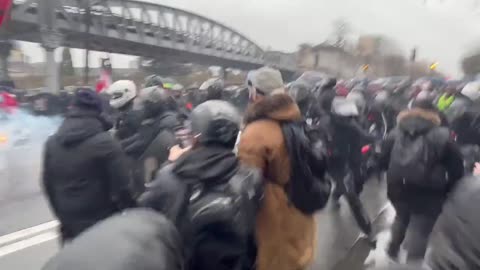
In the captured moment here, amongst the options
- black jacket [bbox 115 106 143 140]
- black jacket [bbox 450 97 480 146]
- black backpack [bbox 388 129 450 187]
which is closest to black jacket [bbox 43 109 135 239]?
black jacket [bbox 115 106 143 140]

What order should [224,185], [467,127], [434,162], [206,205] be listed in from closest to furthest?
[206,205]
[224,185]
[434,162]
[467,127]

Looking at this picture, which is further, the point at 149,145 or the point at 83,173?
the point at 149,145

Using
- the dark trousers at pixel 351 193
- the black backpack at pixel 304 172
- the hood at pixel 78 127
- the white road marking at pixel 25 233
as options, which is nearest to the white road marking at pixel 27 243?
the white road marking at pixel 25 233

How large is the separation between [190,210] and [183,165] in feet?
0.73

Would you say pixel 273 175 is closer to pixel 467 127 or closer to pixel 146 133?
pixel 146 133

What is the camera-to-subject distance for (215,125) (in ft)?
10.4

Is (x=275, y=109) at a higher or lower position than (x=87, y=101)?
higher

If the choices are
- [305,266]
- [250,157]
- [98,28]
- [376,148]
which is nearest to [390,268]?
[250,157]

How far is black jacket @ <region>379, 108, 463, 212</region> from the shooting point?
449 centimetres

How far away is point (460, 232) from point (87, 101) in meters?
2.45

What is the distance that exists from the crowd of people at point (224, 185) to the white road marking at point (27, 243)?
2.01 m

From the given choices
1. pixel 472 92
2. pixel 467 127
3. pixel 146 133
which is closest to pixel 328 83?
pixel 467 127

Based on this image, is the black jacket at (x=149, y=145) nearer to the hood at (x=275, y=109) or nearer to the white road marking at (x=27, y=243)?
the hood at (x=275, y=109)

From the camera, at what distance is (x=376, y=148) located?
788 cm
